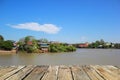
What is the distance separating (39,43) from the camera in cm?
3819

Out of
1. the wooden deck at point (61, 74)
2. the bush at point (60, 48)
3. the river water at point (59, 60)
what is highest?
the bush at point (60, 48)

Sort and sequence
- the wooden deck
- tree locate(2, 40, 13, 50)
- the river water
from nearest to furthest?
the wooden deck → the river water → tree locate(2, 40, 13, 50)

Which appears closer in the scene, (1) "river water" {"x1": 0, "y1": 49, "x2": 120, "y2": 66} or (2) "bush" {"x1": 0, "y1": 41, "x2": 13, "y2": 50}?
(1) "river water" {"x1": 0, "y1": 49, "x2": 120, "y2": 66}

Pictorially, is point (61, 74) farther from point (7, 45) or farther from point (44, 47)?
point (44, 47)

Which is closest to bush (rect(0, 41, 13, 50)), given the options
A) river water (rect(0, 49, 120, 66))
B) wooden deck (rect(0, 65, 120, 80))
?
river water (rect(0, 49, 120, 66))

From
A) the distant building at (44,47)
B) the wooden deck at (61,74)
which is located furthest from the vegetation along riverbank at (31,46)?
the wooden deck at (61,74)

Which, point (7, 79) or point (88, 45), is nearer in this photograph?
point (7, 79)

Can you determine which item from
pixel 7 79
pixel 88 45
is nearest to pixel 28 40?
pixel 88 45

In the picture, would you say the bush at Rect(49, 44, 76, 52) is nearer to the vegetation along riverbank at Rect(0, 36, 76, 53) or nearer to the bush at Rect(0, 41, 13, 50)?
the vegetation along riverbank at Rect(0, 36, 76, 53)

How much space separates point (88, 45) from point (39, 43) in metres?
17.1

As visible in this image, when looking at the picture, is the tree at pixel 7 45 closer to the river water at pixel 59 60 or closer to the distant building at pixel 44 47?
the distant building at pixel 44 47

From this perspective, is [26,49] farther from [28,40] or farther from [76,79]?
[76,79]

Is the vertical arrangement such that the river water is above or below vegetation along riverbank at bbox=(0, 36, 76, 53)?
below

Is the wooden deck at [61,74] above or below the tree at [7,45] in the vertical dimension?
below
